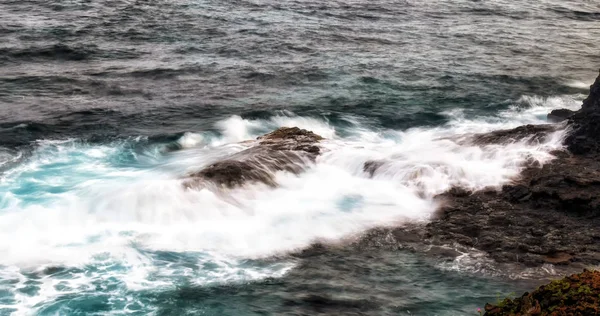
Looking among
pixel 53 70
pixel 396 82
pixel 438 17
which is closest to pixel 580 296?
pixel 396 82

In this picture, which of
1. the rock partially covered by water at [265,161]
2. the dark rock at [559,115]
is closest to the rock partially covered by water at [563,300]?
the rock partially covered by water at [265,161]

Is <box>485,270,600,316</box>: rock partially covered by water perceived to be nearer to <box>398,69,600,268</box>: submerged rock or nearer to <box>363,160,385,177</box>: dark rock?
<box>398,69,600,268</box>: submerged rock

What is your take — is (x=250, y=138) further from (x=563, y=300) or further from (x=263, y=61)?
(x=563, y=300)

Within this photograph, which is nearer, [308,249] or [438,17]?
[308,249]

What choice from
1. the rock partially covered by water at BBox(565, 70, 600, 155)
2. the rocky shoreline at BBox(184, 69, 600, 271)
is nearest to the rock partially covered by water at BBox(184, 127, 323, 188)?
the rocky shoreline at BBox(184, 69, 600, 271)

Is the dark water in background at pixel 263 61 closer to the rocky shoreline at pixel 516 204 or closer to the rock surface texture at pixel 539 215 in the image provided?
the rocky shoreline at pixel 516 204

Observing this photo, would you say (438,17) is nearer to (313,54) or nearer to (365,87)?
(313,54)
